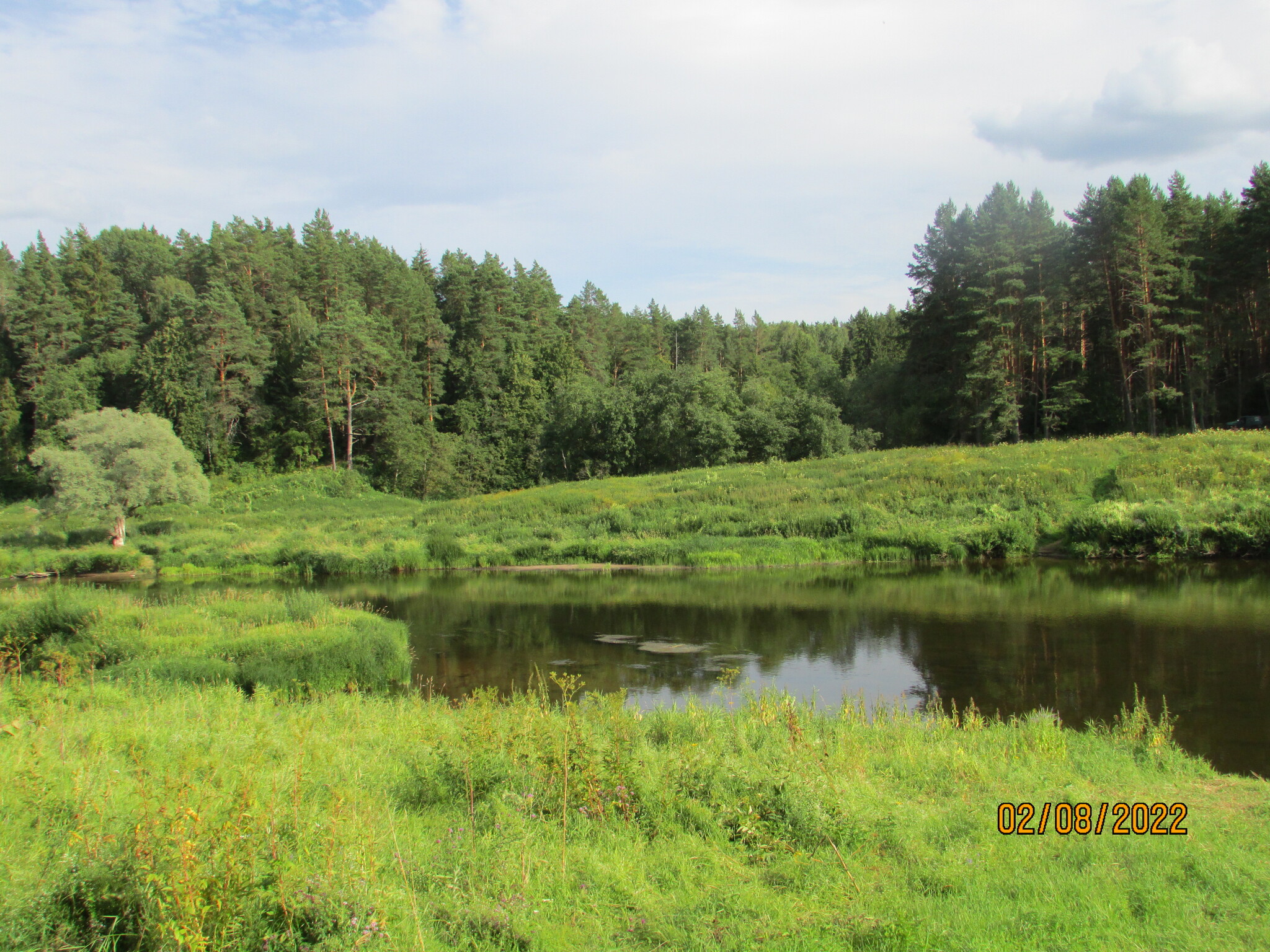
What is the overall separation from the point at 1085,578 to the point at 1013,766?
838 inches

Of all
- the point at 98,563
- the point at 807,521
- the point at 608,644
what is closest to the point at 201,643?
the point at 608,644

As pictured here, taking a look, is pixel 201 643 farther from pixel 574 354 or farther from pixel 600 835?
pixel 574 354

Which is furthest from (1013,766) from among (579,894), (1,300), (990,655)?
(1,300)

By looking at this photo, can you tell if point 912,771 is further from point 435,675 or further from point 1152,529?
point 1152,529

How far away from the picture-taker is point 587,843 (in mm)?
6703

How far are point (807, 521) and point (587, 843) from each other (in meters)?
31.4

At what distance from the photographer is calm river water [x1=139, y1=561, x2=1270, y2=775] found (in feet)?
47.7

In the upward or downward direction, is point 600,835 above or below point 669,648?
above

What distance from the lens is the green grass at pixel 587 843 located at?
5.02 m
